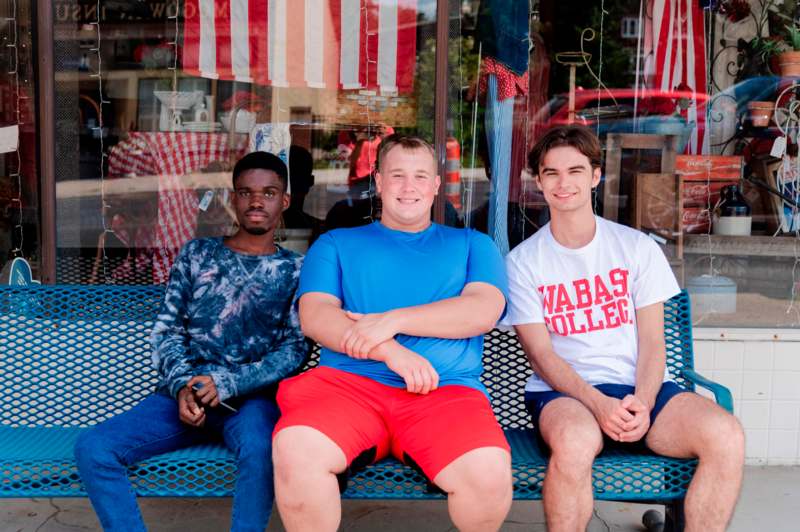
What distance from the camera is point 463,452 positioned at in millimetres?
2625

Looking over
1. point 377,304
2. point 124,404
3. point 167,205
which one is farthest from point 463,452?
point 167,205

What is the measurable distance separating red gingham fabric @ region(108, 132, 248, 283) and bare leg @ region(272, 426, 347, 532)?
3.20m

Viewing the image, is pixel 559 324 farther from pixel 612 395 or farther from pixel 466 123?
pixel 466 123

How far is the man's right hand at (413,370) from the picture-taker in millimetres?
2807

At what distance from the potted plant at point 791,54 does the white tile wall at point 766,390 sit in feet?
5.66

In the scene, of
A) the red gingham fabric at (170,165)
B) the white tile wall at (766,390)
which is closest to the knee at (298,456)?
the white tile wall at (766,390)

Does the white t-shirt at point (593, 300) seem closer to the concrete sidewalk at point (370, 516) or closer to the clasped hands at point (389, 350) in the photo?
the clasped hands at point (389, 350)

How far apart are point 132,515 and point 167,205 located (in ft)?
10.7

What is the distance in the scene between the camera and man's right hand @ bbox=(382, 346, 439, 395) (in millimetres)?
2807

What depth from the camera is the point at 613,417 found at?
9.43 ft

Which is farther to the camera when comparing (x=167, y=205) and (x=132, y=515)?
(x=167, y=205)

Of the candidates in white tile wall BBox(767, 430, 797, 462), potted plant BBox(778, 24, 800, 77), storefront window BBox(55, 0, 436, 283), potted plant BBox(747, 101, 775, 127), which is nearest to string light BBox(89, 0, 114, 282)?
storefront window BBox(55, 0, 436, 283)

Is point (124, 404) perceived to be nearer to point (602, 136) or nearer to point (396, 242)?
point (396, 242)

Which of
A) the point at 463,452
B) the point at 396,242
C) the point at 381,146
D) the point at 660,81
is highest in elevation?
the point at 660,81
